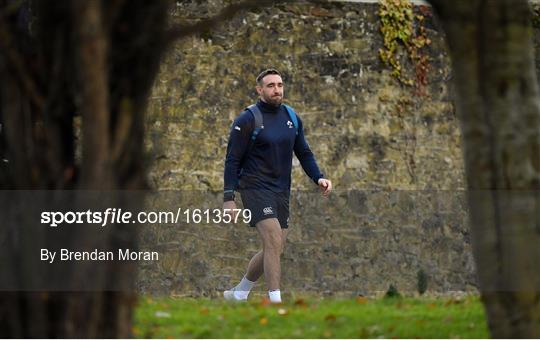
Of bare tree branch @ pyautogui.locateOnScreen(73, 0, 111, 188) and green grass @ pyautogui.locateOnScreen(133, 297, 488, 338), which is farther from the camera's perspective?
green grass @ pyautogui.locateOnScreen(133, 297, 488, 338)

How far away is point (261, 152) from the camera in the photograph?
11.0m

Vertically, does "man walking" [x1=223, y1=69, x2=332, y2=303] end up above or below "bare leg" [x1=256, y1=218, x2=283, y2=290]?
above

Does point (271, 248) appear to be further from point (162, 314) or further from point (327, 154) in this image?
point (327, 154)

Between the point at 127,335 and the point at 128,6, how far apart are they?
4.61 ft

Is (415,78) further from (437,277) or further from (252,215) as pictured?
(252,215)

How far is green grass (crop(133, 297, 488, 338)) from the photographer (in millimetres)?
8660

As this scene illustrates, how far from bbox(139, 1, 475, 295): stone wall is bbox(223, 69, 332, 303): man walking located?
2573 millimetres

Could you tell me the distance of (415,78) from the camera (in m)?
15.0

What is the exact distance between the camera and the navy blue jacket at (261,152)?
1088 cm

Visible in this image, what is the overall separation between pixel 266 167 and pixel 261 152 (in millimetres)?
124

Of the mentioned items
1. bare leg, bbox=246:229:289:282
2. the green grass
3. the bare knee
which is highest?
the bare knee

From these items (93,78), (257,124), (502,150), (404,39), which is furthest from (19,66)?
(404,39)

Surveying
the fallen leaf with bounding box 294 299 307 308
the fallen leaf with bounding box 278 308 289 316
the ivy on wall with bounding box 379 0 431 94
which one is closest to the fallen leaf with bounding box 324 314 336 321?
the fallen leaf with bounding box 278 308 289 316

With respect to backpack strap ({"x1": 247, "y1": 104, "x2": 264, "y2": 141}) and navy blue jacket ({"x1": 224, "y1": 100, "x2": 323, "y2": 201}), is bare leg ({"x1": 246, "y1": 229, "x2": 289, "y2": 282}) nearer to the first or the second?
navy blue jacket ({"x1": 224, "y1": 100, "x2": 323, "y2": 201})
